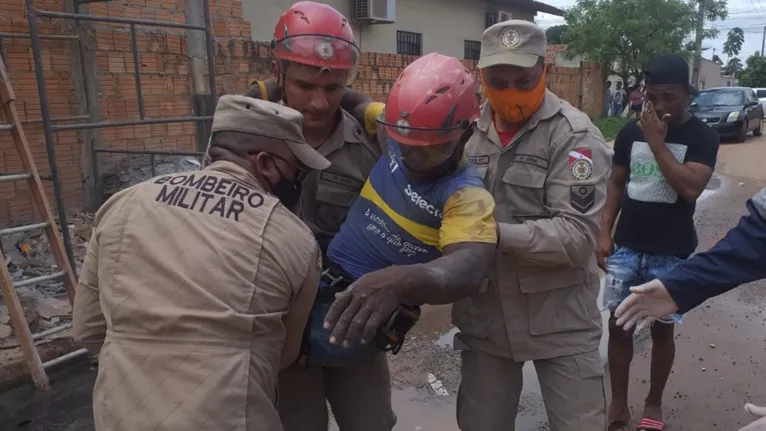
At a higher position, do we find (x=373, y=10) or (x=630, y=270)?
(x=373, y=10)

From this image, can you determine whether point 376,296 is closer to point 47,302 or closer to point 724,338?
point 47,302

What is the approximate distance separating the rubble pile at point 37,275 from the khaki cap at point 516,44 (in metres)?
2.88

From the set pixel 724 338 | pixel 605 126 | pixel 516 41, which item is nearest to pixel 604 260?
pixel 516 41

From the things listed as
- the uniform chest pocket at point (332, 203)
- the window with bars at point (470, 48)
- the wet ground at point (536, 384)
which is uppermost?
the window with bars at point (470, 48)

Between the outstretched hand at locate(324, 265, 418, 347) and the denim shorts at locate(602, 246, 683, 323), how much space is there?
2.00 meters

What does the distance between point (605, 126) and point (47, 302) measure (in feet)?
53.7

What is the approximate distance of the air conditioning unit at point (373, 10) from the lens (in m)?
11.9

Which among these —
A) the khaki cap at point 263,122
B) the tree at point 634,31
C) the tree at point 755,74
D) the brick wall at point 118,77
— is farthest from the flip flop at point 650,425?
the tree at point 755,74

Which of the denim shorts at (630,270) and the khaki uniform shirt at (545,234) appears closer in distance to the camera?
the khaki uniform shirt at (545,234)

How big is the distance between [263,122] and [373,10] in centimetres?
1094

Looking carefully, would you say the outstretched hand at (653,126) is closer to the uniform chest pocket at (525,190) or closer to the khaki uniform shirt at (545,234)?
the khaki uniform shirt at (545,234)

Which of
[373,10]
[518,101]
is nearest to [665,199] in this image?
[518,101]

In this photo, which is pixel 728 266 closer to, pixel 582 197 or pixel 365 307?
pixel 582 197

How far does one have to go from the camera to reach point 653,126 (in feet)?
9.73
